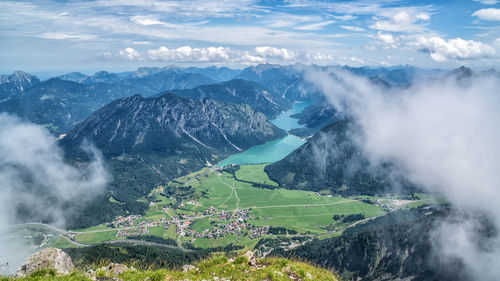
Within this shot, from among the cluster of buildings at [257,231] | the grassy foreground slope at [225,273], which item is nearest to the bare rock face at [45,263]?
the grassy foreground slope at [225,273]

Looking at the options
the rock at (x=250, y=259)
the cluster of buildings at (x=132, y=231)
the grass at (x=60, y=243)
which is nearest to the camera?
the rock at (x=250, y=259)

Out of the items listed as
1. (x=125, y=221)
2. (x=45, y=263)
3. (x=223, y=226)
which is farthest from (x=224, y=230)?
(x=45, y=263)

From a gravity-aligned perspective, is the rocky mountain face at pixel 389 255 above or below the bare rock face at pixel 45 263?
below

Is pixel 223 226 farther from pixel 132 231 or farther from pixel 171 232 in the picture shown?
pixel 132 231

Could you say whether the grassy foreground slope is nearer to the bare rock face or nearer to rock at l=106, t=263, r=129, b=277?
rock at l=106, t=263, r=129, b=277

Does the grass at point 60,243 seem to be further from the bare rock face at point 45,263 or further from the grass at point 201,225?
the bare rock face at point 45,263

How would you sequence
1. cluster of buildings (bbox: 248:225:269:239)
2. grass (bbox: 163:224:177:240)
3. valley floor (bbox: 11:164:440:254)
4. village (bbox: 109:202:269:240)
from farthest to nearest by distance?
village (bbox: 109:202:269:240)
grass (bbox: 163:224:177:240)
cluster of buildings (bbox: 248:225:269:239)
valley floor (bbox: 11:164:440:254)

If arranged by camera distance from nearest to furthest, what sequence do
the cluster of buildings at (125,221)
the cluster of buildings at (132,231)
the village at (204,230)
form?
the village at (204,230) < the cluster of buildings at (132,231) < the cluster of buildings at (125,221)

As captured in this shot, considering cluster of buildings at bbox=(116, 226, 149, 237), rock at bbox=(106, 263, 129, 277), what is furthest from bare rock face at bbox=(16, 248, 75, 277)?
cluster of buildings at bbox=(116, 226, 149, 237)

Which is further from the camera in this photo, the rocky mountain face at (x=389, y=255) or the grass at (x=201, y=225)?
the grass at (x=201, y=225)
